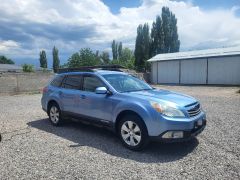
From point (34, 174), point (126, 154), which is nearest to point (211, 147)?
point (126, 154)

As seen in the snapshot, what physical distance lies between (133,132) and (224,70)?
23.9m

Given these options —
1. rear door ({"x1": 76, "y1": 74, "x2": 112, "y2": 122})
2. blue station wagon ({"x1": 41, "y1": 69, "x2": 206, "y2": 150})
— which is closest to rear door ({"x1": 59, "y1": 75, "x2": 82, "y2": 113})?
blue station wagon ({"x1": 41, "y1": 69, "x2": 206, "y2": 150})

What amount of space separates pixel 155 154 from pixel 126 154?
0.59 meters

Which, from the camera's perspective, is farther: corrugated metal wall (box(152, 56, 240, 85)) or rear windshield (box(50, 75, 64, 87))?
corrugated metal wall (box(152, 56, 240, 85))

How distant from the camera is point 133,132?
5.41 metres

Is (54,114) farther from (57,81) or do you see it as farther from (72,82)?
(72,82)

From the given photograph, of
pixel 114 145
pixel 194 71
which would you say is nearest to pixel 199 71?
pixel 194 71

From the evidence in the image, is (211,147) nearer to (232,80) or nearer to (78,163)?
(78,163)

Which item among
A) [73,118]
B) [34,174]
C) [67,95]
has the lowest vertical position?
[34,174]

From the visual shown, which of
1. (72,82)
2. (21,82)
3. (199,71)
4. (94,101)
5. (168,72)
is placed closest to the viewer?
(94,101)

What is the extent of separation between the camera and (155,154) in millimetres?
5203

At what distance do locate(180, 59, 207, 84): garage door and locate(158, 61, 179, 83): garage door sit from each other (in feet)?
2.76

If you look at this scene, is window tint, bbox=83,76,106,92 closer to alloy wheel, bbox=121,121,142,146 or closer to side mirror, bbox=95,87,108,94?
side mirror, bbox=95,87,108,94

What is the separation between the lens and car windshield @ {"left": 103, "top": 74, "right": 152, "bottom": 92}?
625 cm
